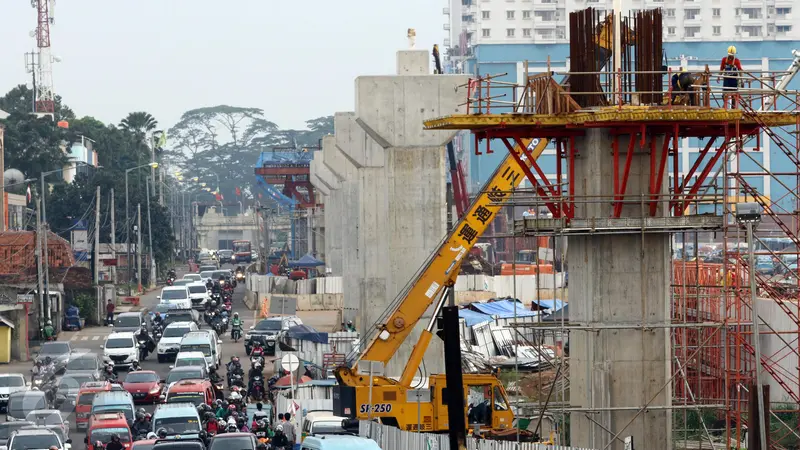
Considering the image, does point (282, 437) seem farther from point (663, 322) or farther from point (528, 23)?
point (528, 23)

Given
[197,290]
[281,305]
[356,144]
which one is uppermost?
[356,144]

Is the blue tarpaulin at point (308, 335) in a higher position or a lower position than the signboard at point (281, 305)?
lower

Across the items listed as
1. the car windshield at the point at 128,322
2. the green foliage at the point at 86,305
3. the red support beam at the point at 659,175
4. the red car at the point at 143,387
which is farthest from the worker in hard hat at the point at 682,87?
the green foliage at the point at 86,305

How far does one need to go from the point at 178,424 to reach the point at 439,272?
6.47m

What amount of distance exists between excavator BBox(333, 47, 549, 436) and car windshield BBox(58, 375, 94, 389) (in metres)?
13.6

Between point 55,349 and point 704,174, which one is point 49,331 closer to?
point 55,349

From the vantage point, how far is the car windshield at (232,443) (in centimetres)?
2784

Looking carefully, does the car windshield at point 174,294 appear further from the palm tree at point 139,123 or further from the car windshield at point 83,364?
the palm tree at point 139,123

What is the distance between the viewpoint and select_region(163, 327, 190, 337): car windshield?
184ft

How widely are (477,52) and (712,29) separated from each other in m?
32.2

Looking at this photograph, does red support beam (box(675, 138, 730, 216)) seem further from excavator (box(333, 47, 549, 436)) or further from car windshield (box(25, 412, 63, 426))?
car windshield (box(25, 412, 63, 426))

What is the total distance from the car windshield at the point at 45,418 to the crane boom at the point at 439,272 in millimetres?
7718

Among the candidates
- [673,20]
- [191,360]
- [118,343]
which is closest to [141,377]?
[191,360]

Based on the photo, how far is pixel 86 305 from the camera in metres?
71.1
